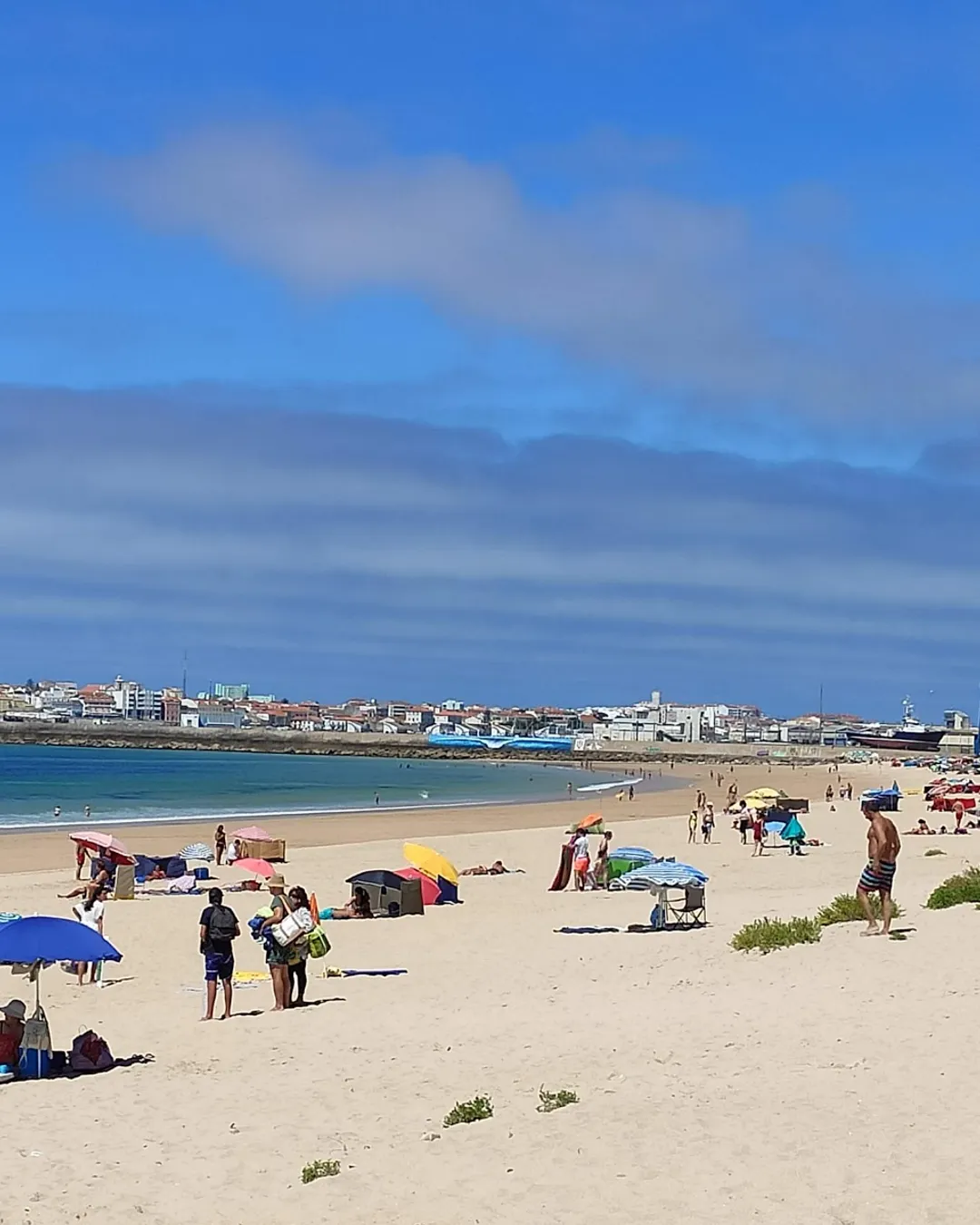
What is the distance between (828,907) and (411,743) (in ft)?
507

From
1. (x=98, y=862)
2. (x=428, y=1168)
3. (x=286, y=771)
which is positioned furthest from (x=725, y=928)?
(x=286, y=771)

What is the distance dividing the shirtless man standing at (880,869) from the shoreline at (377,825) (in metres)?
19.3

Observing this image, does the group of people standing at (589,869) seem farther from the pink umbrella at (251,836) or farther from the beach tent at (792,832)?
the pink umbrella at (251,836)

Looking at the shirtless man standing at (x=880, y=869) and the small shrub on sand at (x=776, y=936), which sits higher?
the shirtless man standing at (x=880, y=869)

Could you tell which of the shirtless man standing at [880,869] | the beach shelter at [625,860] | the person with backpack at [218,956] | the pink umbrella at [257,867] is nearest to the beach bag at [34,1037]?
the person with backpack at [218,956]

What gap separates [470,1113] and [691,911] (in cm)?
920

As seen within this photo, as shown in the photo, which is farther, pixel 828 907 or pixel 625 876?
pixel 625 876

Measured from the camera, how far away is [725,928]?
50.5 ft

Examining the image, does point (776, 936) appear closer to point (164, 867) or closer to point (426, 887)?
point (426, 887)

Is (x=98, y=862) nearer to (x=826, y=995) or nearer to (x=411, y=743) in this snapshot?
(x=826, y=995)

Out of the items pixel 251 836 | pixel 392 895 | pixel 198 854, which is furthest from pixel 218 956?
pixel 251 836

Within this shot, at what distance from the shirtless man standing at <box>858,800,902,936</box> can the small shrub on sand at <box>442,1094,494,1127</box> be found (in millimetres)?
5777

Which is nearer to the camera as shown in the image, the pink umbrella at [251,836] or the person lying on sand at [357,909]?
the person lying on sand at [357,909]

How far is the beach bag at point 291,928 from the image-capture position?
12602 mm
